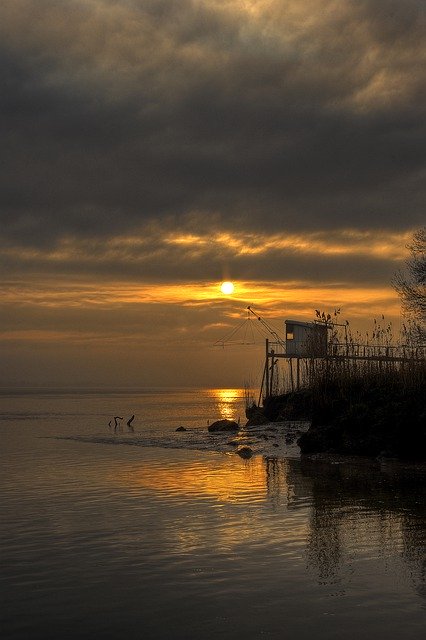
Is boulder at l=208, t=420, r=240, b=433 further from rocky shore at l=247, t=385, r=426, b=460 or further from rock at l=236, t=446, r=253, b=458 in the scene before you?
rocky shore at l=247, t=385, r=426, b=460

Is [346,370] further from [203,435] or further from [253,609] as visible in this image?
[253,609]

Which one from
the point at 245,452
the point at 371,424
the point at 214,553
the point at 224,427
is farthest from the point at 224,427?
the point at 214,553

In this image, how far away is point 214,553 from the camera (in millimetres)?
11961

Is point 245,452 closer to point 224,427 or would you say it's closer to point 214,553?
point 224,427

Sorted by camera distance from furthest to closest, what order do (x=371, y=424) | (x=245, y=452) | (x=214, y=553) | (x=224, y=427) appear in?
(x=224, y=427), (x=245, y=452), (x=371, y=424), (x=214, y=553)

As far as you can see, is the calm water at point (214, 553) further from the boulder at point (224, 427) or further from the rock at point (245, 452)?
the boulder at point (224, 427)

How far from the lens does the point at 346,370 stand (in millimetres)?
30750

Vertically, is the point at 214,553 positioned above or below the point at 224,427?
below

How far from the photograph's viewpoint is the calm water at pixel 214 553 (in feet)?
28.0

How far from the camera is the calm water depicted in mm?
8531

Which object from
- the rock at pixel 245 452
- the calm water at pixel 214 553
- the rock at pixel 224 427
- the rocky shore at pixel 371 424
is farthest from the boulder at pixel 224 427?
the calm water at pixel 214 553

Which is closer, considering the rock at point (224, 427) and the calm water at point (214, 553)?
the calm water at point (214, 553)

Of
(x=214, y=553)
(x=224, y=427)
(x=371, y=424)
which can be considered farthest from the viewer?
(x=224, y=427)

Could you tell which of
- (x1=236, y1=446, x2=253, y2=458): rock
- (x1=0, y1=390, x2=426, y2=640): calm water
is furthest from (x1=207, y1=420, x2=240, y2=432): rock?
(x1=0, y1=390, x2=426, y2=640): calm water
